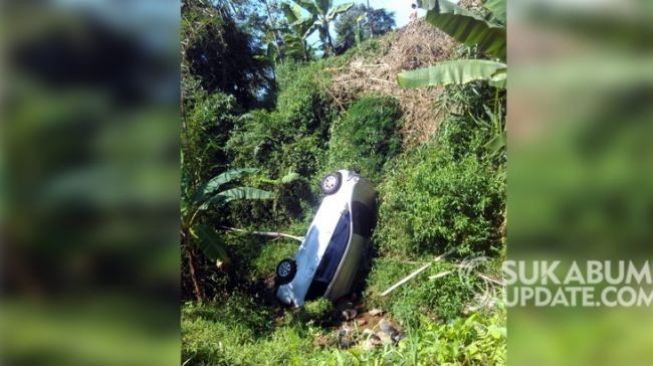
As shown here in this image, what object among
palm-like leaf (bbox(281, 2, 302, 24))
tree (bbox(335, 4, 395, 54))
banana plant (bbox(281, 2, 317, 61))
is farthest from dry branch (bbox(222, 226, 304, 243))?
palm-like leaf (bbox(281, 2, 302, 24))

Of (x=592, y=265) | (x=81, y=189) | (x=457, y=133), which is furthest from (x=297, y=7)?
(x=592, y=265)

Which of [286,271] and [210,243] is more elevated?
[210,243]

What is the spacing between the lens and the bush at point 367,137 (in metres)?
4.15

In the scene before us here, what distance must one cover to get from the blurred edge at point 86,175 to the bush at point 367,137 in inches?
48.3

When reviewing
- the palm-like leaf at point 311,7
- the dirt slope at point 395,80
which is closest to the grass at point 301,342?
the dirt slope at point 395,80

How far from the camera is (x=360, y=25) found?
4043 millimetres

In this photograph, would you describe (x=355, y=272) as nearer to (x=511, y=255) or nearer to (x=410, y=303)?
(x=410, y=303)

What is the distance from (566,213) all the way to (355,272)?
4.57ft

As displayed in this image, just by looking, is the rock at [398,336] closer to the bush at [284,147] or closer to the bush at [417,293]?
the bush at [417,293]

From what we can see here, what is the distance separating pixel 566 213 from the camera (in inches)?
137

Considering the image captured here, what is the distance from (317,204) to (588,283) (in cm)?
171

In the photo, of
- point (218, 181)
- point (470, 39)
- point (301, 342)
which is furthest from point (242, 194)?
point (470, 39)

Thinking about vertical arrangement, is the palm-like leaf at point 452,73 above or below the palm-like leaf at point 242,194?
above

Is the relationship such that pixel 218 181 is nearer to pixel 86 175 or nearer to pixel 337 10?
pixel 86 175
